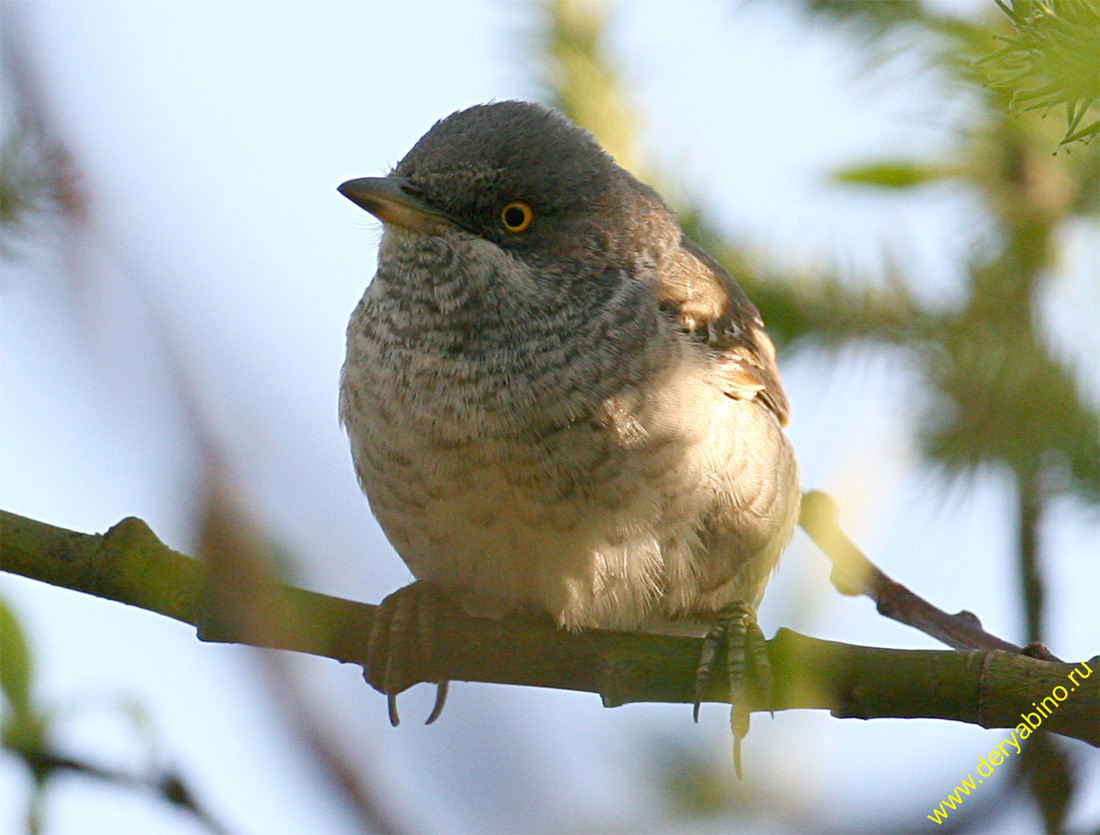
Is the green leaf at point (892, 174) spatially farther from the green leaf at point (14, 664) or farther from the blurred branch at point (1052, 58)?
the green leaf at point (14, 664)

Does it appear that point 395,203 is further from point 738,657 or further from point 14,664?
point 14,664

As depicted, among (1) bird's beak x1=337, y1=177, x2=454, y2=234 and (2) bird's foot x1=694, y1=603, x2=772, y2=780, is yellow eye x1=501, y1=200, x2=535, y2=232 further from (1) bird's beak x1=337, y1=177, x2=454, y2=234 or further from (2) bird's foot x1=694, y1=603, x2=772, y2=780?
(2) bird's foot x1=694, y1=603, x2=772, y2=780

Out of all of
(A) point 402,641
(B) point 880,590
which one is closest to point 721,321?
(B) point 880,590

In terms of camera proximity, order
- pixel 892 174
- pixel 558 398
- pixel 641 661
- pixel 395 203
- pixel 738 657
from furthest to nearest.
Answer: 1. pixel 395 203
2. pixel 558 398
3. pixel 738 657
4. pixel 641 661
5. pixel 892 174

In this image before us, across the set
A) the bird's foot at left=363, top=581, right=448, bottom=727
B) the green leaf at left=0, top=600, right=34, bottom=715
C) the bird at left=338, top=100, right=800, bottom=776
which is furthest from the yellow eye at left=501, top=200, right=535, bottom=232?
the green leaf at left=0, top=600, right=34, bottom=715

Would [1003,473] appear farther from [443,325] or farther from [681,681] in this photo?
[443,325]

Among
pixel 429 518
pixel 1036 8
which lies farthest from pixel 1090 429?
pixel 429 518
